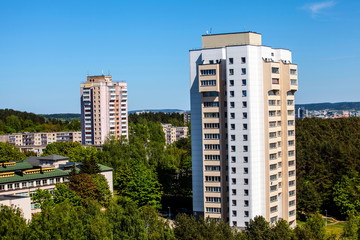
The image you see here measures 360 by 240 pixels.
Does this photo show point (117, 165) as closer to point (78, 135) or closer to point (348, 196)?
point (348, 196)

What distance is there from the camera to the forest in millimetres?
44750

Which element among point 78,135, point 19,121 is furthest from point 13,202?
point 19,121

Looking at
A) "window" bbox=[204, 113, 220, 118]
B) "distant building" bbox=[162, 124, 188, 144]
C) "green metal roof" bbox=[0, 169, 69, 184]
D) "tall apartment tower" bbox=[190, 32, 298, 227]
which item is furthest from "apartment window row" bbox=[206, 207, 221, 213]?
"distant building" bbox=[162, 124, 188, 144]

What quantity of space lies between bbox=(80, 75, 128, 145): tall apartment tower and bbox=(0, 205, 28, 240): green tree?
8337 cm

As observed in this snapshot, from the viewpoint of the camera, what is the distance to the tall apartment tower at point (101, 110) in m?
128

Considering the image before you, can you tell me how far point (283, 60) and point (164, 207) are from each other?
1029 inches

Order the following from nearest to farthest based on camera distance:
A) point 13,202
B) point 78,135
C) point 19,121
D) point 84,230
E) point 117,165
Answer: point 84,230 → point 13,202 → point 117,165 → point 78,135 → point 19,121

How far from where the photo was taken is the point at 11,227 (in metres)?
42.2

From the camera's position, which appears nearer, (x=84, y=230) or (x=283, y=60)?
(x=84, y=230)

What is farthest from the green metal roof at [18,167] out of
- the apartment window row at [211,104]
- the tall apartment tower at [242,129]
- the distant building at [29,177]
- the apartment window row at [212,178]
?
the apartment window row at [211,104]

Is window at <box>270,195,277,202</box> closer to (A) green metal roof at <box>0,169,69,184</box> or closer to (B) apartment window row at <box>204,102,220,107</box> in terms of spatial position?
(B) apartment window row at <box>204,102,220,107</box>

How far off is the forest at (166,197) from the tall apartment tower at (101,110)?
10973mm

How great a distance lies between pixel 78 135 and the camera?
165 m

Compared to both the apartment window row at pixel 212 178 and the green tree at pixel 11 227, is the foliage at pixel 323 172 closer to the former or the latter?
the apartment window row at pixel 212 178
